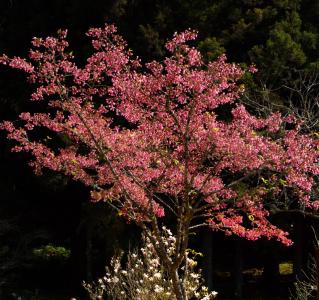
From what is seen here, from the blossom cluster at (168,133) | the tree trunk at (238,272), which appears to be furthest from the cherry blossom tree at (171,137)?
the tree trunk at (238,272)

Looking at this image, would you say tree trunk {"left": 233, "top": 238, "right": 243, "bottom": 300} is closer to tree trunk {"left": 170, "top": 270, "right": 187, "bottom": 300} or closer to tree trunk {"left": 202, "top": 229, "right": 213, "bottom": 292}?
tree trunk {"left": 202, "top": 229, "right": 213, "bottom": 292}

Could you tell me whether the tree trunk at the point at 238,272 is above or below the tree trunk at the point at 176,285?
above

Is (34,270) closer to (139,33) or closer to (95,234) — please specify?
(95,234)

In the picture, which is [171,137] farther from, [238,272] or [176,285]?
[238,272]

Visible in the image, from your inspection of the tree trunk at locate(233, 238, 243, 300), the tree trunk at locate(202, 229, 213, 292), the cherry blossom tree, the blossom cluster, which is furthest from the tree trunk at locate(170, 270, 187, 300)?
the tree trunk at locate(233, 238, 243, 300)

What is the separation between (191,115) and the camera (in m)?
4.89

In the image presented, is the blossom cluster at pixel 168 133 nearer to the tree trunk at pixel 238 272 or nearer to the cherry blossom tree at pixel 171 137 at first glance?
the cherry blossom tree at pixel 171 137

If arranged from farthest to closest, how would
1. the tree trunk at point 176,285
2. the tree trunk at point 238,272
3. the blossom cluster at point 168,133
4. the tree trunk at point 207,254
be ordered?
the tree trunk at point 238,272
the tree trunk at point 207,254
the tree trunk at point 176,285
the blossom cluster at point 168,133

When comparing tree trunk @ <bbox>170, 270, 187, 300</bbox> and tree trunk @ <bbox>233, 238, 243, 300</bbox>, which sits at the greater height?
tree trunk @ <bbox>233, 238, 243, 300</bbox>

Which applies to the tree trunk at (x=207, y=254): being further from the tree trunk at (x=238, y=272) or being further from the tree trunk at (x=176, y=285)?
the tree trunk at (x=176, y=285)

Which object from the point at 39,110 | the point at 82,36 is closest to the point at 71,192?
the point at 39,110

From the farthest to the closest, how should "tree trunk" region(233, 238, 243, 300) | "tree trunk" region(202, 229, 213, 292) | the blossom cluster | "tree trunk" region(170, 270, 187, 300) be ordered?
"tree trunk" region(233, 238, 243, 300) → "tree trunk" region(202, 229, 213, 292) → "tree trunk" region(170, 270, 187, 300) → the blossom cluster

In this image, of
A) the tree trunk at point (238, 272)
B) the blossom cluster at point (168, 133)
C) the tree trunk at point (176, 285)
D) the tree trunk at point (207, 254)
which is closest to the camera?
the blossom cluster at point (168, 133)

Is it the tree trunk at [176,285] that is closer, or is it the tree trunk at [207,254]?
the tree trunk at [176,285]
